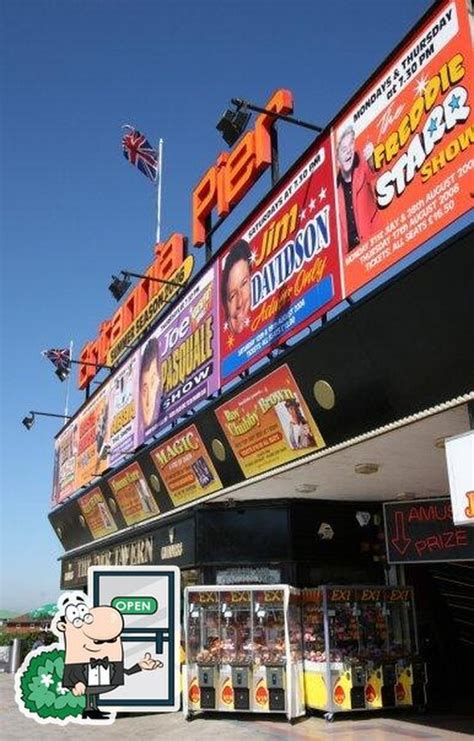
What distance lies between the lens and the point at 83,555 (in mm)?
28656

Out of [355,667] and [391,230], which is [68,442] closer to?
[355,667]

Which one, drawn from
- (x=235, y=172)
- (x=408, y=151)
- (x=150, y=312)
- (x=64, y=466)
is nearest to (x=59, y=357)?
(x=64, y=466)

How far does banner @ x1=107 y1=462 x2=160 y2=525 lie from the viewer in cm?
2042

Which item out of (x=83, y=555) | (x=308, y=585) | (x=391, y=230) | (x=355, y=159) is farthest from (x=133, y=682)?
(x=83, y=555)

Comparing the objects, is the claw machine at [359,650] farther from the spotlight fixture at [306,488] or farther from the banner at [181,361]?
the banner at [181,361]

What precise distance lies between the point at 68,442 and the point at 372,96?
874 inches

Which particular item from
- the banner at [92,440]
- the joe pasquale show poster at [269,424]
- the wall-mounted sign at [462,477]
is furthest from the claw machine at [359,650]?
the banner at [92,440]

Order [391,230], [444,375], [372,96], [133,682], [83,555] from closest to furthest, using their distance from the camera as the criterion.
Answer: [133,682], [444,375], [391,230], [372,96], [83,555]

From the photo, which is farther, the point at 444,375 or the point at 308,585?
the point at 308,585

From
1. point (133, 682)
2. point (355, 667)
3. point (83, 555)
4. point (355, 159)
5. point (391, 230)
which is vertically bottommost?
point (355, 667)

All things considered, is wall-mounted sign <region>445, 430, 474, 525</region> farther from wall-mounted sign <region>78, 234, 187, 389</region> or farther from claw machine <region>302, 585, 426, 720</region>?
wall-mounted sign <region>78, 234, 187, 389</region>

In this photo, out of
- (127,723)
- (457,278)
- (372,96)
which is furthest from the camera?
(127,723)

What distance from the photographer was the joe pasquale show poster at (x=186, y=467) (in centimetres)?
1639

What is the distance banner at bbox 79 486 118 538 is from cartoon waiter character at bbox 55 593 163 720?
64.1 ft
